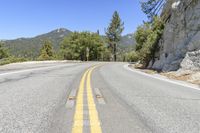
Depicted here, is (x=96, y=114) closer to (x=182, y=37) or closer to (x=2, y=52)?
(x=182, y=37)

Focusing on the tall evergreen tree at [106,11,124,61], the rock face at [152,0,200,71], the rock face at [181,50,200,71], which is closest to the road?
the rock face at [181,50,200,71]

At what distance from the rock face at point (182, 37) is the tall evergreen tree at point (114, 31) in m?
63.1

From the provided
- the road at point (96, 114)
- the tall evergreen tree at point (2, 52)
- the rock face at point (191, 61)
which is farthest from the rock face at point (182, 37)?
the tall evergreen tree at point (2, 52)

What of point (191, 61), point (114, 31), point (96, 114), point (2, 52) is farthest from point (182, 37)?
point (2, 52)

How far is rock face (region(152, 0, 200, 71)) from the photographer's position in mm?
20030

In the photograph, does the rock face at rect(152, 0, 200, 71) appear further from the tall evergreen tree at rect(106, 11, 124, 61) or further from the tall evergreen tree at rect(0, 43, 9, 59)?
the tall evergreen tree at rect(0, 43, 9, 59)

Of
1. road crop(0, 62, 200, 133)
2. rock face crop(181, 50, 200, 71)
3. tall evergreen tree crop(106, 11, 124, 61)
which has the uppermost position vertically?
tall evergreen tree crop(106, 11, 124, 61)

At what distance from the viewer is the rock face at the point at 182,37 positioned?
789 inches

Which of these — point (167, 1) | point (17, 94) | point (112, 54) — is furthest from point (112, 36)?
point (17, 94)

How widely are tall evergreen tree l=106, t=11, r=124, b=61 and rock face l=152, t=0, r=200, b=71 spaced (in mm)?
63087

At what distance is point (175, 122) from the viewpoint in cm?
554

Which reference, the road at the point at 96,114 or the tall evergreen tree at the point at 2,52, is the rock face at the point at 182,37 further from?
the tall evergreen tree at the point at 2,52

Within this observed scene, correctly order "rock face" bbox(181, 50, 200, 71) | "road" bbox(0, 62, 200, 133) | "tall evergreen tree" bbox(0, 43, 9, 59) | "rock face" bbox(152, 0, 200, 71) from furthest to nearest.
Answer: "tall evergreen tree" bbox(0, 43, 9, 59), "rock face" bbox(152, 0, 200, 71), "rock face" bbox(181, 50, 200, 71), "road" bbox(0, 62, 200, 133)

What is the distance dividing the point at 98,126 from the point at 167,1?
1144 inches
